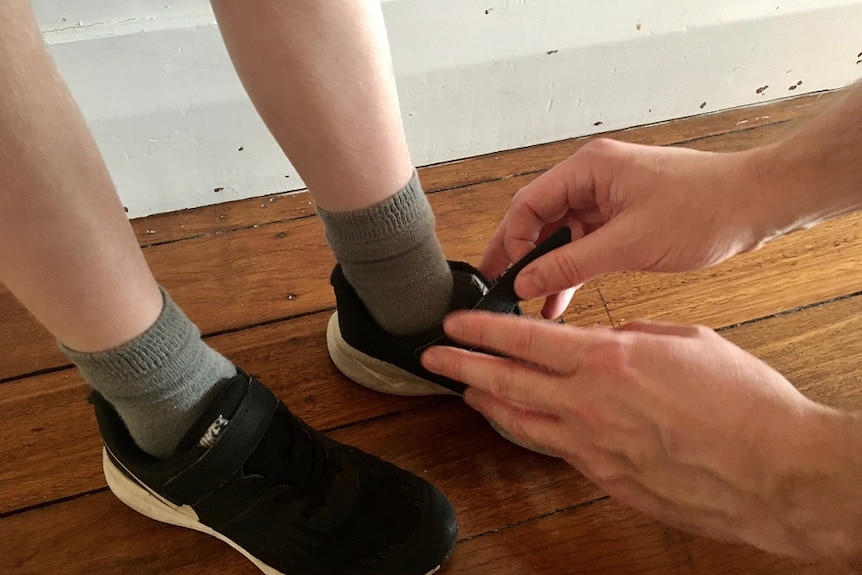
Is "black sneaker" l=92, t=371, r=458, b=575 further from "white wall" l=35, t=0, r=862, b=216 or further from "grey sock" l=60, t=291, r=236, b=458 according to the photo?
"white wall" l=35, t=0, r=862, b=216

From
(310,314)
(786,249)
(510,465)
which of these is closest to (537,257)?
(510,465)

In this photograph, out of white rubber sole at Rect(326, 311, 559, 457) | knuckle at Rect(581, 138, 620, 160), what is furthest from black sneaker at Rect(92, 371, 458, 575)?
knuckle at Rect(581, 138, 620, 160)

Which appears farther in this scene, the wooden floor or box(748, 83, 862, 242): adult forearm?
the wooden floor

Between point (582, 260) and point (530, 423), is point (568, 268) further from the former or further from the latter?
point (530, 423)

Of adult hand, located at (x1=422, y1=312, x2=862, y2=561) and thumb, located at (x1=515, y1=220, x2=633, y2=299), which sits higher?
thumb, located at (x1=515, y1=220, x2=633, y2=299)

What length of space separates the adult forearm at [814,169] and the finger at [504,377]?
8.9 inches

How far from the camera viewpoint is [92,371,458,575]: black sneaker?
537 mm

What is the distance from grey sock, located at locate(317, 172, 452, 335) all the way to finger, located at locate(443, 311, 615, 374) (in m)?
0.09

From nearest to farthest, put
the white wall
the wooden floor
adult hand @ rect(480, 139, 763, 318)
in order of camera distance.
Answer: adult hand @ rect(480, 139, 763, 318) → the wooden floor → the white wall

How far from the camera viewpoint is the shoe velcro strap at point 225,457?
52 cm

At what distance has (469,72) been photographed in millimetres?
911

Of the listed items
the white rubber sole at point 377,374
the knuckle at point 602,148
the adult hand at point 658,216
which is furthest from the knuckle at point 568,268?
the white rubber sole at point 377,374

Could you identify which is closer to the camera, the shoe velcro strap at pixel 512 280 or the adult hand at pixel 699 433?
the adult hand at pixel 699 433

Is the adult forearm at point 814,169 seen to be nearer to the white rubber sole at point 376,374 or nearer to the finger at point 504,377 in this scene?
the finger at point 504,377
